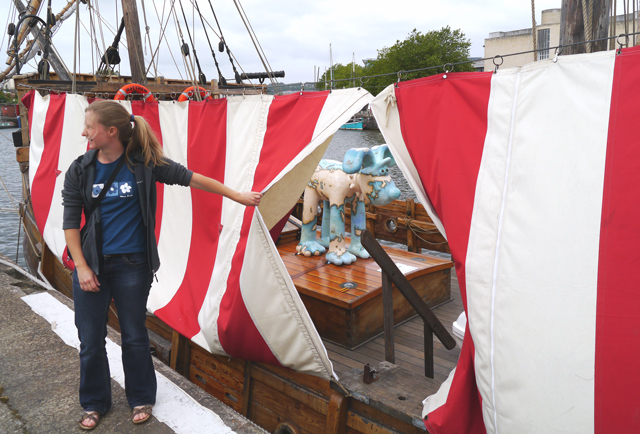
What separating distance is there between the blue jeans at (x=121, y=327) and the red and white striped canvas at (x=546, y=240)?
1.51 m

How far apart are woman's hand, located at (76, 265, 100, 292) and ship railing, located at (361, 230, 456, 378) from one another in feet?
4.45

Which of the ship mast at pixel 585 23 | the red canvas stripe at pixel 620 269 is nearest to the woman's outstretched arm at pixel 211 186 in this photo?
the red canvas stripe at pixel 620 269

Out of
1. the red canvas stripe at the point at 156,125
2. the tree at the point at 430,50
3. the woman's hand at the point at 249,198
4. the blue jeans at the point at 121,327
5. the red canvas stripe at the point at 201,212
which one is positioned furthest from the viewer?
the tree at the point at 430,50

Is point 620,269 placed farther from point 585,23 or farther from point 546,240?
point 585,23

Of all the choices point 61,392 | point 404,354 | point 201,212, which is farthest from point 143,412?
point 404,354

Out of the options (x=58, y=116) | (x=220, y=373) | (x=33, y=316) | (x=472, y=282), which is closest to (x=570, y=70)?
(x=472, y=282)

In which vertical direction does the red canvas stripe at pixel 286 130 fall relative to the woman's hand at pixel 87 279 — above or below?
above

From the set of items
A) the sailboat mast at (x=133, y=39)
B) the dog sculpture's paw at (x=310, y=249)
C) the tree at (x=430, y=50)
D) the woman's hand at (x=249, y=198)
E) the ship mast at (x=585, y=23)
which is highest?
the tree at (x=430, y=50)

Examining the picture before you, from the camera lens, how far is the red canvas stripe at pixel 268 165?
264 cm

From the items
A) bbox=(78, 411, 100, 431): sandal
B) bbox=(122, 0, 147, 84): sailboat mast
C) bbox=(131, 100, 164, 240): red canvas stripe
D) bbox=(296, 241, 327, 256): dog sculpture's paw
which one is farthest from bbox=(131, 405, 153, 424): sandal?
bbox=(122, 0, 147, 84): sailboat mast

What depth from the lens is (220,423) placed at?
247cm

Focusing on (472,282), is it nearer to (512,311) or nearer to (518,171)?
(512,311)

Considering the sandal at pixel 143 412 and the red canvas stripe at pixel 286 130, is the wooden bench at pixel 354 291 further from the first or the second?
the sandal at pixel 143 412

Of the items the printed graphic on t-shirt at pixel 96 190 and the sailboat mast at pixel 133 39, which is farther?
the sailboat mast at pixel 133 39
